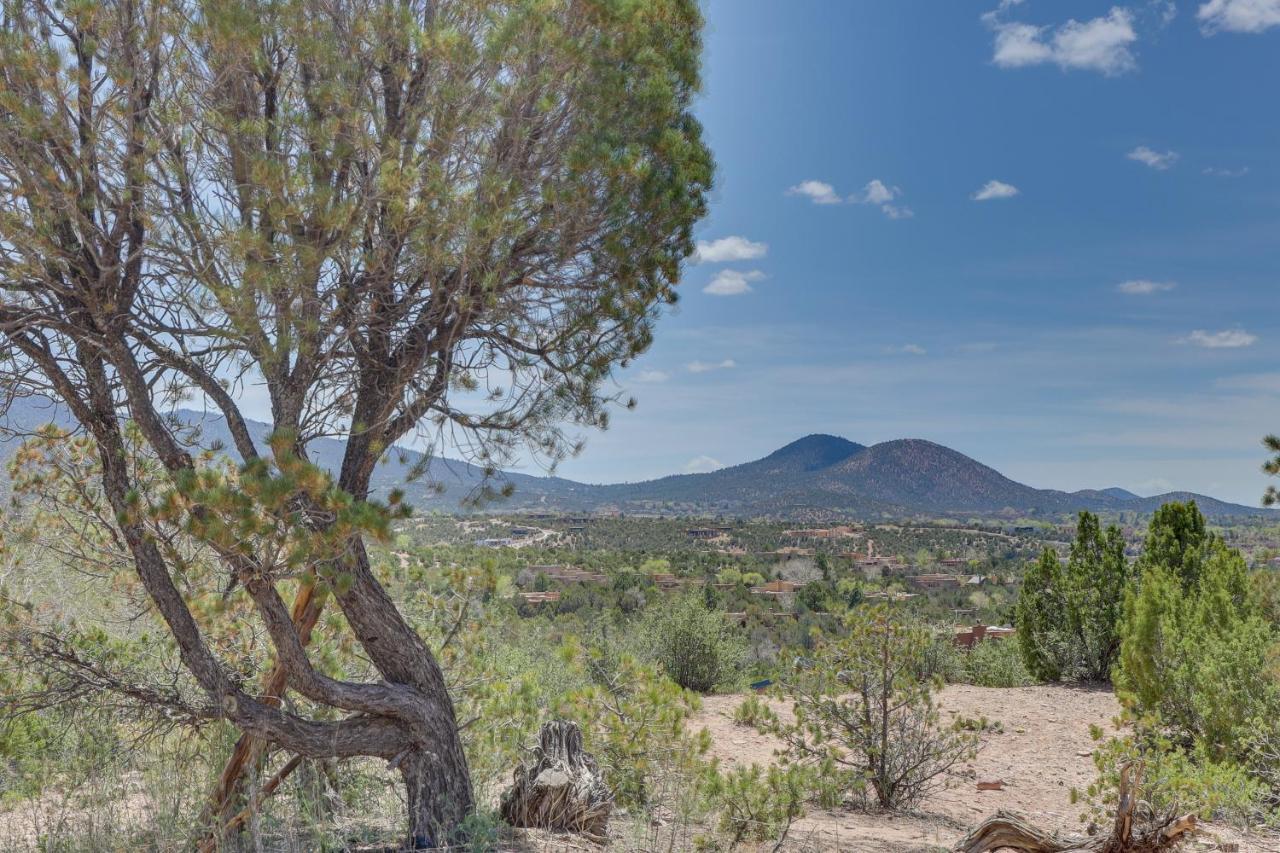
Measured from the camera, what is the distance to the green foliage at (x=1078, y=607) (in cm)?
1207

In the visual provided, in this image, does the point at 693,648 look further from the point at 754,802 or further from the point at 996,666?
the point at 754,802

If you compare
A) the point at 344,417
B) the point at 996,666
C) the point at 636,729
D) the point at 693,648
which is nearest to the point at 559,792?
the point at 636,729

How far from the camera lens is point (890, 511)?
69250 mm

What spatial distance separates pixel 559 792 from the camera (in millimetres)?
4738

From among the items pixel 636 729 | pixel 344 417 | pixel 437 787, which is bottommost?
pixel 437 787

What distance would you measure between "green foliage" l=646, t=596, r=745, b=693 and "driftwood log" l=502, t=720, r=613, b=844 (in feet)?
23.4

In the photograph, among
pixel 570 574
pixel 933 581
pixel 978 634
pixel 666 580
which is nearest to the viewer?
pixel 978 634

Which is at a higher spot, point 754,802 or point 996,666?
point 754,802

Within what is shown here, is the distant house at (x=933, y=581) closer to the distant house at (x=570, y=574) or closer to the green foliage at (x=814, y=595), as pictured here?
the green foliage at (x=814, y=595)

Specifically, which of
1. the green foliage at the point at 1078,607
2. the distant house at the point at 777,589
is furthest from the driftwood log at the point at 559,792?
the distant house at the point at 777,589

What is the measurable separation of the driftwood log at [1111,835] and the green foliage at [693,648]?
7.34 metres

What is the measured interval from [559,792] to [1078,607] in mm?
9801

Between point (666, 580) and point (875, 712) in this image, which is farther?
point (666, 580)

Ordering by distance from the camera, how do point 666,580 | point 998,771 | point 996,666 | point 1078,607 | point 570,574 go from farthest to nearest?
point 570,574, point 666,580, point 996,666, point 1078,607, point 998,771
